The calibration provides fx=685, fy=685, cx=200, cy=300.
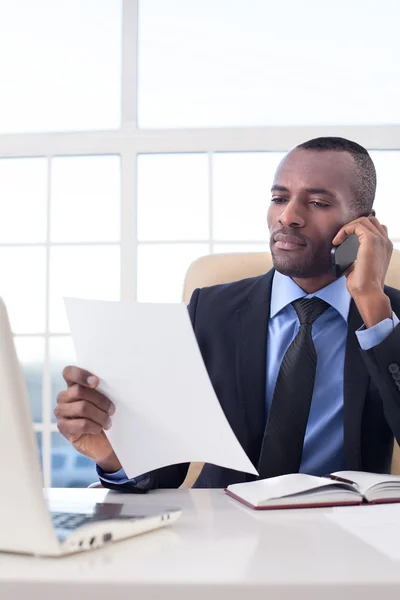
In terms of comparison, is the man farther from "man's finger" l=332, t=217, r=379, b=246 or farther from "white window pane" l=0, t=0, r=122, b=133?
"white window pane" l=0, t=0, r=122, b=133

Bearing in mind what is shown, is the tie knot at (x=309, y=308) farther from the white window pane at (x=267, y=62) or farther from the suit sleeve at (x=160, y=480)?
the white window pane at (x=267, y=62)

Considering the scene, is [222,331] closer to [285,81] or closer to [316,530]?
[316,530]

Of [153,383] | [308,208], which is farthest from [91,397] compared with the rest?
[308,208]

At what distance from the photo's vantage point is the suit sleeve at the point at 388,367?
49.5 inches

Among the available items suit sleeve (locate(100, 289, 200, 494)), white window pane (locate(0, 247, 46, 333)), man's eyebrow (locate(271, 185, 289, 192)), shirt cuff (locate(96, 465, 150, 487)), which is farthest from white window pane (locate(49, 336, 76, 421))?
shirt cuff (locate(96, 465, 150, 487))

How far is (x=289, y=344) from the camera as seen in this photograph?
1.55m

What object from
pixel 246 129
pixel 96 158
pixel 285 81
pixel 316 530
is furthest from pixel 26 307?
pixel 316 530

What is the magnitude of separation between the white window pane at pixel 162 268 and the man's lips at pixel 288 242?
1.88 m

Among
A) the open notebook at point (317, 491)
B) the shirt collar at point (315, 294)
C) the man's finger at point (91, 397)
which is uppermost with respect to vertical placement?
the shirt collar at point (315, 294)

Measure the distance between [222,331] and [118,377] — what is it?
68cm

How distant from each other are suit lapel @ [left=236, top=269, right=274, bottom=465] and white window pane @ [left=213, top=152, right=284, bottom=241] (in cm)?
188

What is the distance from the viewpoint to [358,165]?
176 cm

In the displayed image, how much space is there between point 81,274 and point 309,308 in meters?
2.21

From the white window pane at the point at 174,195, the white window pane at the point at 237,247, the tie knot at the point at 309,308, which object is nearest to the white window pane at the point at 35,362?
the white window pane at the point at 174,195
